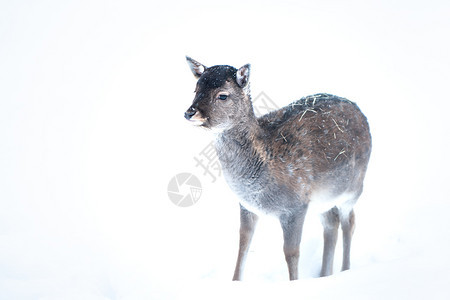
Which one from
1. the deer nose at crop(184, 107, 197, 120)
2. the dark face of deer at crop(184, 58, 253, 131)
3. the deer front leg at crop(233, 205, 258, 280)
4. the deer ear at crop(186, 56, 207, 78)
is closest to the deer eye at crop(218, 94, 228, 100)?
the dark face of deer at crop(184, 58, 253, 131)

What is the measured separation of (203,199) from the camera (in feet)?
31.9

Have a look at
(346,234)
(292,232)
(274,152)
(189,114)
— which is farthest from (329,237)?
(189,114)

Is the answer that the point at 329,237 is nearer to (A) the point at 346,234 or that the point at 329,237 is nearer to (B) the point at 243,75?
(A) the point at 346,234

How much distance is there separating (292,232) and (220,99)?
1.91 metres

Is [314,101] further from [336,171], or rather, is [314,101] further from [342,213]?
[342,213]

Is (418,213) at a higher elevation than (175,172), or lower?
lower

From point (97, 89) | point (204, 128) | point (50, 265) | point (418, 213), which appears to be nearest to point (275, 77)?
point (97, 89)

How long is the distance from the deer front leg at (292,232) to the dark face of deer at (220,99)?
1.37 metres

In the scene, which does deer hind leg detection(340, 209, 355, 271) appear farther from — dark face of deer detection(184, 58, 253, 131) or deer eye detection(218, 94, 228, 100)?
deer eye detection(218, 94, 228, 100)

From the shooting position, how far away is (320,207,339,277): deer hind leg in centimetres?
684

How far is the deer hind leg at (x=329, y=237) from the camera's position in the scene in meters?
6.84

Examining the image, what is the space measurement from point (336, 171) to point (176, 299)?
2.93 metres

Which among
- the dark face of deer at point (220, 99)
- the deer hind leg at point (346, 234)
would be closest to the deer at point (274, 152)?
the dark face of deer at point (220, 99)

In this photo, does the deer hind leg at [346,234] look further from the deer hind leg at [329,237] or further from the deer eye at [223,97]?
the deer eye at [223,97]
